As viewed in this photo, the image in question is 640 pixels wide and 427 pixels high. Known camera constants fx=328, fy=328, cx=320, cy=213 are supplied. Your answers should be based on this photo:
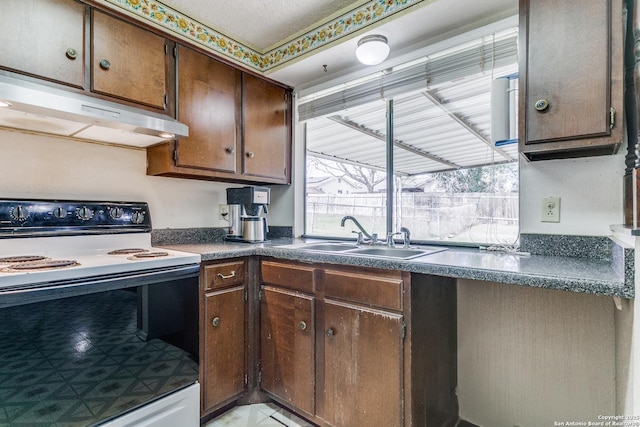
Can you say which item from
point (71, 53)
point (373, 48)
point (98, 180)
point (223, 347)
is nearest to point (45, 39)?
point (71, 53)

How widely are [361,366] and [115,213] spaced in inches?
60.4

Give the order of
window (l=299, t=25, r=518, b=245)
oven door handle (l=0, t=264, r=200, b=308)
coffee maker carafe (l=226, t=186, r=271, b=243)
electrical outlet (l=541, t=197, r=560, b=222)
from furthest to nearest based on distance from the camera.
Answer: coffee maker carafe (l=226, t=186, r=271, b=243), window (l=299, t=25, r=518, b=245), electrical outlet (l=541, t=197, r=560, b=222), oven door handle (l=0, t=264, r=200, b=308)

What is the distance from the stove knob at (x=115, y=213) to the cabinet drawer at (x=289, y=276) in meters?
0.85

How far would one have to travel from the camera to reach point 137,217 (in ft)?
6.30

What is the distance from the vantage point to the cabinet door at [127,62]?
1610 mm

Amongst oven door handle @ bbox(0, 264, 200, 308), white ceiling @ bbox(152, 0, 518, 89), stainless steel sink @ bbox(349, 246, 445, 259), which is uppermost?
white ceiling @ bbox(152, 0, 518, 89)

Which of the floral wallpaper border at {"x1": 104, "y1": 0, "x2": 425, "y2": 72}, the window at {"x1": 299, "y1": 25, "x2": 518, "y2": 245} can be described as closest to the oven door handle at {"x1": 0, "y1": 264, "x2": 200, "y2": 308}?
the window at {"x1": 299, "y1": 25, "x2": 518, "y2": 245}

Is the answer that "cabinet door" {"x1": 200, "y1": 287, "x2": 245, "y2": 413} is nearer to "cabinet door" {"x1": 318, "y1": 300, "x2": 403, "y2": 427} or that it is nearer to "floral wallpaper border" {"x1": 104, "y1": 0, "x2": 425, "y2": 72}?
"cabinet door" {"x1": 318, "y1": 300, "x2": 403, "y2": 427}

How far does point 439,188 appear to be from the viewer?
198 cm

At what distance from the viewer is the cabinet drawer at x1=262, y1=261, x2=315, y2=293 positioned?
1.67 m

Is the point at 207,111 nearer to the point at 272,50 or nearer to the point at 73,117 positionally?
the point at 272,50

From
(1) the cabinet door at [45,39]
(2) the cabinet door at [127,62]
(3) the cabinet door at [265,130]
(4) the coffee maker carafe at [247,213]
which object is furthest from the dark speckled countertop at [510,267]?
(1) the cabinet door at [45,39]

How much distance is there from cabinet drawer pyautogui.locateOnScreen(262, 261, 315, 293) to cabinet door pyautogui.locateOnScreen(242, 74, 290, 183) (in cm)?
77

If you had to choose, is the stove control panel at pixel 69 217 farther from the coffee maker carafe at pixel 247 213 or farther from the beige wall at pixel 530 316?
the coffee maker carafe at pixel 247 213
